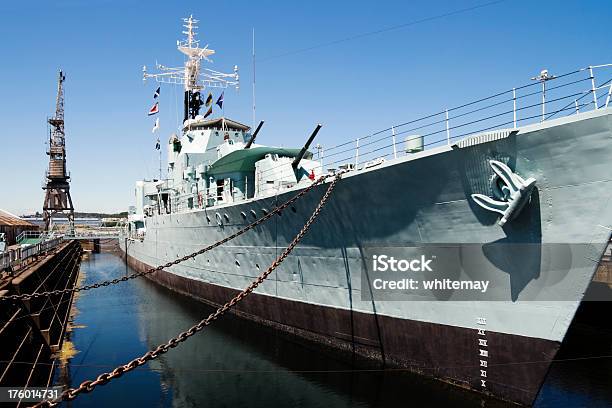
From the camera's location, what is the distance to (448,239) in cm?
927

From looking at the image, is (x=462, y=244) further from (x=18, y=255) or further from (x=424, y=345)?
(x=18, y=255)

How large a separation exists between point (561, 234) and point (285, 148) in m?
11.2

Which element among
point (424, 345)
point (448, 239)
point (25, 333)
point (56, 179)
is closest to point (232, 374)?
point (424, 345)

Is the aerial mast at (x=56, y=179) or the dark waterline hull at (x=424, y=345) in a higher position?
the aerial mast at (x=56, y=179)

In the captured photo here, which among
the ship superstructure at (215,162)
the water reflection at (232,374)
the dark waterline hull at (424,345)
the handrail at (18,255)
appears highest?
the ship superstructure at (215,162)

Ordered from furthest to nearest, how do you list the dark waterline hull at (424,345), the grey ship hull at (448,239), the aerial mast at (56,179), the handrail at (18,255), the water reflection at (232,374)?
the aerial mast at (56,179)
the handrail at (18,255)
the water reflection at (232,374)
the dark waterline hull at (424,345)
the grey ship hull at (448,239)

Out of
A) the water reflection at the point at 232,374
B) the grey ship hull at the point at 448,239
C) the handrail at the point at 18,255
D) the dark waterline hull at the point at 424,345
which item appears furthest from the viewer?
the handrail at the point at 18,255

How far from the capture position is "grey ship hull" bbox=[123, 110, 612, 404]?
7535 mm

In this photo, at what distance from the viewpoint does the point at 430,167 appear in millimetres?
9086

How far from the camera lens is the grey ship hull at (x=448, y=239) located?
754 centimetres

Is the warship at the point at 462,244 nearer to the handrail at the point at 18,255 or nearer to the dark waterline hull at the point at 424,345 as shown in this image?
the dark waterline hull at the point at 424,345

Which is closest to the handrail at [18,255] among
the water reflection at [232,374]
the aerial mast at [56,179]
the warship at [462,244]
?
the water reflection at [232,374]

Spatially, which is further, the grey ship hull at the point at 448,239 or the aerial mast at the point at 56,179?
the aerial mast at the point at 56,179

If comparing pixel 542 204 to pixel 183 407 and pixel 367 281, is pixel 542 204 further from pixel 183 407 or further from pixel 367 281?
pixel 183 407
